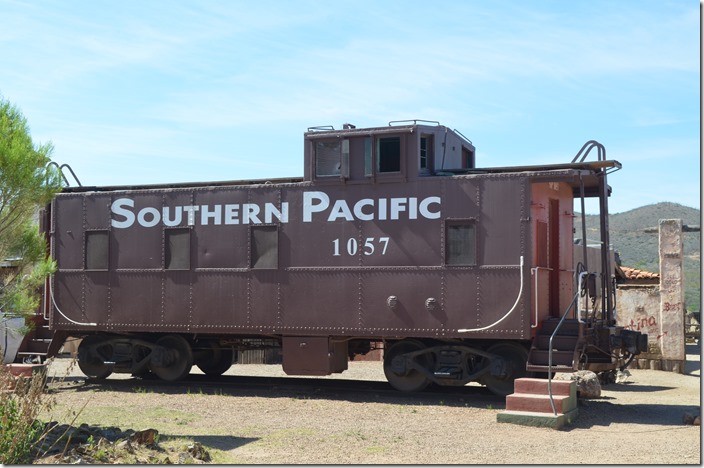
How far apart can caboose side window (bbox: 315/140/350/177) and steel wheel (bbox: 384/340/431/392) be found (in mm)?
3323

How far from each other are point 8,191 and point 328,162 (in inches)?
278

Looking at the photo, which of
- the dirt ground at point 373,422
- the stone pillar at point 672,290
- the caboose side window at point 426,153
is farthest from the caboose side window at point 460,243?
the stone pillar at point 672,290

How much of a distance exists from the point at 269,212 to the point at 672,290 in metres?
10.7

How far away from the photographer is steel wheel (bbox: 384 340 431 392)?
51.0 feet

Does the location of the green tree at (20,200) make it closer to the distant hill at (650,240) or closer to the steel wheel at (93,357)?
the steel wheel at (93,357)

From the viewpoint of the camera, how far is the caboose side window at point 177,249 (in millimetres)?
16844

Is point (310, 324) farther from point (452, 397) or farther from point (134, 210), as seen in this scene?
point (134, 210)

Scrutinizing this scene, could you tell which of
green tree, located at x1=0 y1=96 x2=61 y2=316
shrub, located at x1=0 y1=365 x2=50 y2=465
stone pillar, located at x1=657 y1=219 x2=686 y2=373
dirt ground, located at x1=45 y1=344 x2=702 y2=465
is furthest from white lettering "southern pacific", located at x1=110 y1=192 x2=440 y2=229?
stone pillar, located at x1=657 y1=219 x2=686 y2=373

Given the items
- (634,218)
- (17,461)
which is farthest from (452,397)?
(634,218)

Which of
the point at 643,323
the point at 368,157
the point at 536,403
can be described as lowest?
the point at 536,403

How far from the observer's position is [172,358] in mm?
17266

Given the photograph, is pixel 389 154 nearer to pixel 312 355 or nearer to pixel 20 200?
pixel 312 355

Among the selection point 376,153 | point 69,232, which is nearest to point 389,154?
point 376,153

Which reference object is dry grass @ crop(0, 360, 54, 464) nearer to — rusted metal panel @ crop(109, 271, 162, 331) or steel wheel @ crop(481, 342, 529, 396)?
rusted metal panel @ crop(109, 271, 162, 331)
